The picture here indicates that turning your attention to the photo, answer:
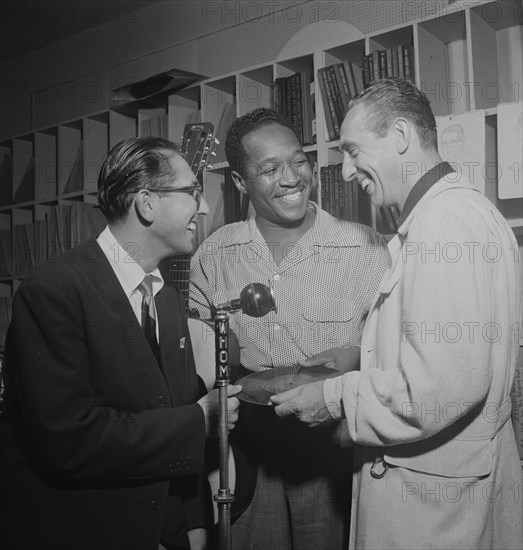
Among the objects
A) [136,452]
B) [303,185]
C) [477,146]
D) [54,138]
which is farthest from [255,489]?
[54,138]

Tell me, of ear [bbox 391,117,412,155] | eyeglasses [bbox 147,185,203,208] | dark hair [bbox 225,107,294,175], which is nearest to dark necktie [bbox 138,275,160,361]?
eyeglasses [bbox 147,185,203,208]

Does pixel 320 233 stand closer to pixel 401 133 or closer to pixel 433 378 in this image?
pixel 401 133

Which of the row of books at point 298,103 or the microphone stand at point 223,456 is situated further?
the row of books at point 298,103

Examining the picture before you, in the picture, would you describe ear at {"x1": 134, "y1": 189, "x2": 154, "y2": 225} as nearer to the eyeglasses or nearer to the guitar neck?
the eyeglasses

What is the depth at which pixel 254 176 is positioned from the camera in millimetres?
2299

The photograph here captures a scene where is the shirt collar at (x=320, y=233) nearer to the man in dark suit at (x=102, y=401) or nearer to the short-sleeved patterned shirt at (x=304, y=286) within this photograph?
the short-sleeved patterned shirt at (x=304, y=286)

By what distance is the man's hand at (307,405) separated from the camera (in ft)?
5.14

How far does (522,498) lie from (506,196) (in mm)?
1059

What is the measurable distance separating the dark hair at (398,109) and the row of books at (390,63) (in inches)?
35.4

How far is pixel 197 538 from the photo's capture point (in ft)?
5.61

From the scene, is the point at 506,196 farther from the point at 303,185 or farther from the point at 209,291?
the point at 209,291

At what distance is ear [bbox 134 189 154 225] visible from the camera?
1.63 meters

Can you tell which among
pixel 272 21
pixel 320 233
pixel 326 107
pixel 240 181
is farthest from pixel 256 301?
pixel 272 21

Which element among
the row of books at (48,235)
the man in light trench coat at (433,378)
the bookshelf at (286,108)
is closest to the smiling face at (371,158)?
the man in light trench coat at (433,378)
